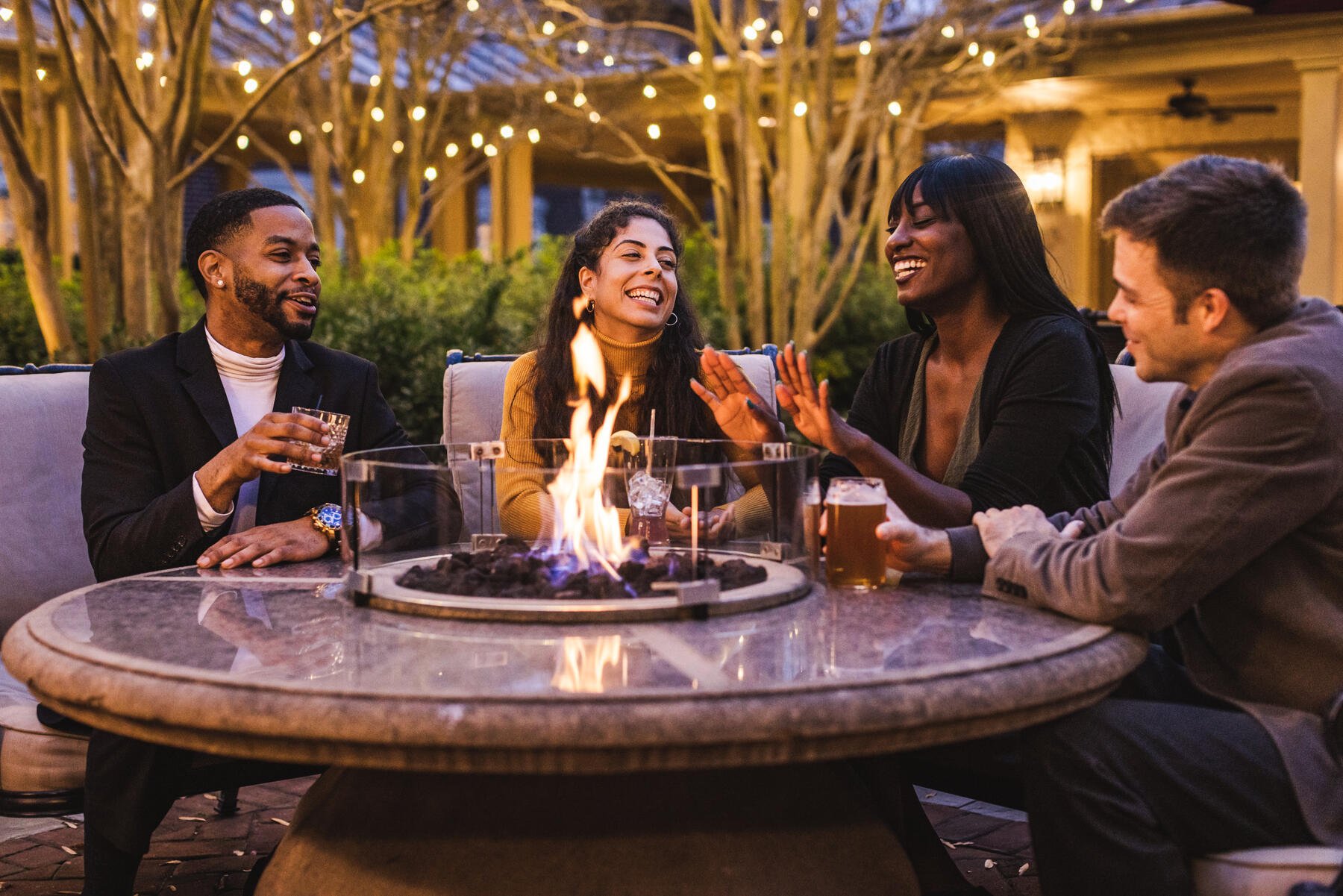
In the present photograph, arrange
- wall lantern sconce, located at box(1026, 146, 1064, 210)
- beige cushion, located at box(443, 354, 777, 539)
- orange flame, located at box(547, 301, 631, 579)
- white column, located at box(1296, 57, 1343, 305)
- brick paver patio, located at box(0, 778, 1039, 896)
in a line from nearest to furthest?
orange flame, located at box(547, 301, 631, 579) → brick paver patio, located at box(0, 778, 1039, 896) → beige cushion, located at box(443, 354, 777, 539) → white column, located at box(1296, 57, 1343, 305) → wall lantern sconce, located at box(1026, 146, 1064, 210)

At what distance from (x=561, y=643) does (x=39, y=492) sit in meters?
1.91

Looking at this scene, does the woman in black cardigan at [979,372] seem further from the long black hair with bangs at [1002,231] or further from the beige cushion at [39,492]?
the beige cushion at [39,492]

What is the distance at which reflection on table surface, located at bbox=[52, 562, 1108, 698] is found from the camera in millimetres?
1632

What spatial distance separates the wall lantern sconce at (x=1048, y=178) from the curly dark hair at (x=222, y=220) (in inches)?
465

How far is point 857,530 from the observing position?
2291 mm

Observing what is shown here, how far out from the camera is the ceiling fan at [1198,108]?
1221cm

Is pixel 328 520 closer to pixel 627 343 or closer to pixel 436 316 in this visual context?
pixel 627 343

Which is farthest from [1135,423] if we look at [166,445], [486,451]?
[166,445]

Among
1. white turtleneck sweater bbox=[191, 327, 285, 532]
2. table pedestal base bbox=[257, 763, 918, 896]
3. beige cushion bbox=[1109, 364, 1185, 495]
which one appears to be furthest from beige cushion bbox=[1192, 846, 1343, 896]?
white turtleneck sweater bbox=[191, 327, 285, 532]

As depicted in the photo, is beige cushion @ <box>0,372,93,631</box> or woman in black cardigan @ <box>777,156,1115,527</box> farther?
beige cushion @ <box>0,372,93,631</box>

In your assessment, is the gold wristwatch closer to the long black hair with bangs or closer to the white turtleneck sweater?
the white turtleneck sweater

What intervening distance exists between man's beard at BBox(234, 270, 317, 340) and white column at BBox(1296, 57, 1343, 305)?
988 cm

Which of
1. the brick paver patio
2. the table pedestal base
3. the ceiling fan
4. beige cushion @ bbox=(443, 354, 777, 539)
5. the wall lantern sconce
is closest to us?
the table pedestal base

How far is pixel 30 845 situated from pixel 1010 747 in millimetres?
2605
